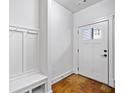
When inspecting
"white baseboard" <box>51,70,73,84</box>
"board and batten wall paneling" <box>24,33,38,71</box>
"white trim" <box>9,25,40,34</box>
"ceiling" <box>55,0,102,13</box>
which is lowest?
"white baseboard" <box>51,70,73,84</box>

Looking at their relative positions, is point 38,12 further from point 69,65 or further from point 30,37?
point 69,65

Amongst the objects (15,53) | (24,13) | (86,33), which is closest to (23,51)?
(15,53)

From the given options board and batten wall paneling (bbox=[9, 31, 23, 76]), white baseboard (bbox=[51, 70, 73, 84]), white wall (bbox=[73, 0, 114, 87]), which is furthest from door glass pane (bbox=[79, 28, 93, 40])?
board and batten wall paneling (bbox=[9, 31, 23, 76])

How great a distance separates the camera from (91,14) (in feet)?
11.4

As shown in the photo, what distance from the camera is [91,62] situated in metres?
3.49

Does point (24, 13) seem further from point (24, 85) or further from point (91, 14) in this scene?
point (91, 14)

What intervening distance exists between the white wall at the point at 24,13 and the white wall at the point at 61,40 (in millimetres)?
691

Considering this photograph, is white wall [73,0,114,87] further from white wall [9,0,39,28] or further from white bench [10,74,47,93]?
white bench [10,74,47,93]

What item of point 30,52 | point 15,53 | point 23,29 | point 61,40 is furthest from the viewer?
point 61,40

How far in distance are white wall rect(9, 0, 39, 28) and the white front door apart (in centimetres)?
198

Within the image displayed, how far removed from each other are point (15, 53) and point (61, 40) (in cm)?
179

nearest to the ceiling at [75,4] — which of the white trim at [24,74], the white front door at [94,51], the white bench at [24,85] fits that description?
the white front door at [94,51]

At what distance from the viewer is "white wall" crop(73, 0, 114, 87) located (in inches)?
116

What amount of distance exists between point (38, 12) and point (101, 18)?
6.51 feet
